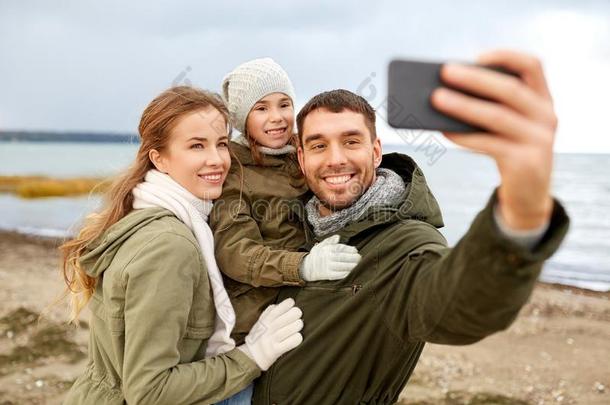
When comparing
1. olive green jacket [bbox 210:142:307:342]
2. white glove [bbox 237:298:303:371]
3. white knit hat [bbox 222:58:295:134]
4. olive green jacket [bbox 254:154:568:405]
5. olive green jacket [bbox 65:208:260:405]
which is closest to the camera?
olive green jacket [bbox 254:154:568:405]

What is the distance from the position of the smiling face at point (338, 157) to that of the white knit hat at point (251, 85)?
82 cm

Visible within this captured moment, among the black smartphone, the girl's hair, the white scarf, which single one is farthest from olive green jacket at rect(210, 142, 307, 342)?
the black smartphone

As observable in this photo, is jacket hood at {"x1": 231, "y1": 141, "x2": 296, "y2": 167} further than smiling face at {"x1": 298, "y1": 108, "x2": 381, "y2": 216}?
Yes

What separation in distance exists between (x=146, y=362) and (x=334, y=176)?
3.33 ft

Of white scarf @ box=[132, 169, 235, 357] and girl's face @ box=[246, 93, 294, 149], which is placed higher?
girl's face @ box=[246, 93, 294, 149]

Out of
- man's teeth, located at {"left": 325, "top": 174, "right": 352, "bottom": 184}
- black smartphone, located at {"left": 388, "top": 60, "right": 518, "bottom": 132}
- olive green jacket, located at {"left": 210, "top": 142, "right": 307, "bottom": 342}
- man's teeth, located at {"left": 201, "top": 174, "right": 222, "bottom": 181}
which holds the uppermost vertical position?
black smartphone, located at {"left": 388, "top": 60, "right": 518, "bottom": 132}

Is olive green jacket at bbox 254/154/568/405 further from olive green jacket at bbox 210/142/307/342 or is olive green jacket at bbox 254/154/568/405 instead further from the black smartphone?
the black smartphone

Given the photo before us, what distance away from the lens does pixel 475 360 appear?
8.12 meters

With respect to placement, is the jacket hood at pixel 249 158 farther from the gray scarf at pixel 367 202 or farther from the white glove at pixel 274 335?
the white glove at pixel 274 335

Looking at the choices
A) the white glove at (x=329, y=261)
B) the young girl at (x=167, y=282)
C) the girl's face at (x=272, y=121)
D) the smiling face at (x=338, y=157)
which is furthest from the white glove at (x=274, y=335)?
the girl's face at (x=272, y=121)

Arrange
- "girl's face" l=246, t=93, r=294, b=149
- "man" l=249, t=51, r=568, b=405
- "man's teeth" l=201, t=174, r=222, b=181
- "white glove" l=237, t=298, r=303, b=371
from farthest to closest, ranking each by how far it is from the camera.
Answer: "girl's face" l=246, t=93, r=294, b=149 → "man's teeth" l=201, t=174, r=222, b=181 → "white glove" l=237, t=298, r=303, b=371 → "man" l=249, t=51, r=568, b=405

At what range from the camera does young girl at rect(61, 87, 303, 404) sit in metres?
2.23

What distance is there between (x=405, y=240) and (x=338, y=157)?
0.53m

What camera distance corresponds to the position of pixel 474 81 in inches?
41.6
